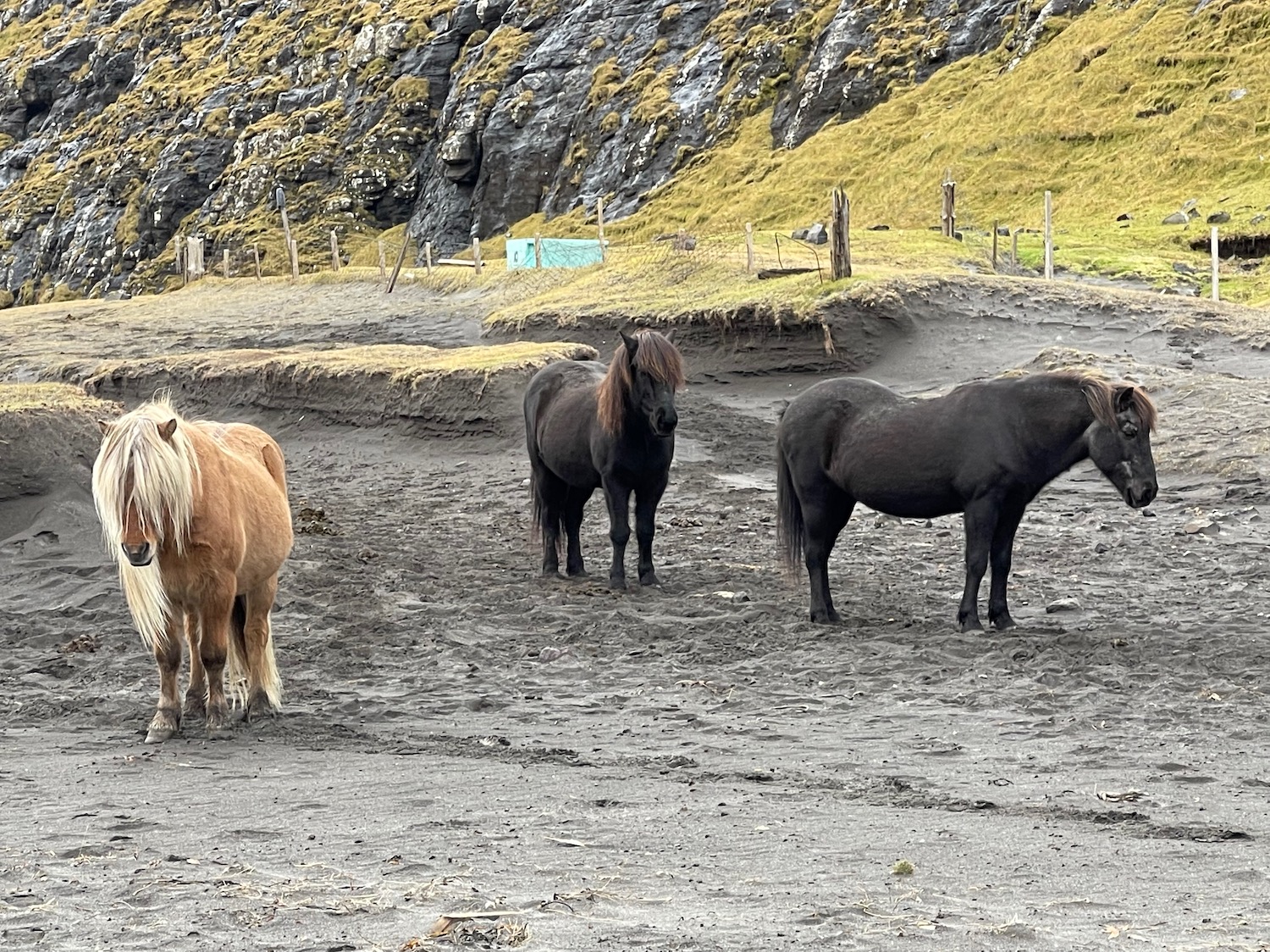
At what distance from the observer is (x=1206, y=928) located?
171 inches

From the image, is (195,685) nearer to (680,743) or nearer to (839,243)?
(680,743)

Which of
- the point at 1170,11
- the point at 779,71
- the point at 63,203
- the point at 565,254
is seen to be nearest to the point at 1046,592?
the point at 565,254

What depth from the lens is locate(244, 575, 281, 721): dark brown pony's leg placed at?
809 cm

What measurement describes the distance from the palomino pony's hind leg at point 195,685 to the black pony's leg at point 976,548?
4.79 m

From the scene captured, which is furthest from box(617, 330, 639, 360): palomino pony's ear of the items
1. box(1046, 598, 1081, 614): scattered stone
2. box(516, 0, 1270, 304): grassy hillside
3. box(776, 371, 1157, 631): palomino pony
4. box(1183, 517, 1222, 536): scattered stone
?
box(516, 0, 1270, 304): grassy hillside

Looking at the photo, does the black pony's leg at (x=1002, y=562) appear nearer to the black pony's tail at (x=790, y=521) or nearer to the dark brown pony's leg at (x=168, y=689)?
the black pony's tail at (x=790, y=521)

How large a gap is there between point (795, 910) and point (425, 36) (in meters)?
73.9

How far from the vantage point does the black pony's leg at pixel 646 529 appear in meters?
11.5

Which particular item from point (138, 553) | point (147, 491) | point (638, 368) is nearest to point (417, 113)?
point (638, 368)

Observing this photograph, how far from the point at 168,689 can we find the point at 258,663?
1.84 ft

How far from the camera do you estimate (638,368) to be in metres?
11.0

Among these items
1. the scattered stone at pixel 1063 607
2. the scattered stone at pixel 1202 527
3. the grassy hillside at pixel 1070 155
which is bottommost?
the scattered stone at pixel 1063 607

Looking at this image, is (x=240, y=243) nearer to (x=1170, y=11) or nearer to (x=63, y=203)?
(x=63, y=203)

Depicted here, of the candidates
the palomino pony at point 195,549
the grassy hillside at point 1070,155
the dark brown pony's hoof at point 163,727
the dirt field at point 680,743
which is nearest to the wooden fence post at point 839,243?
the grassy hillside at point 1070,155
